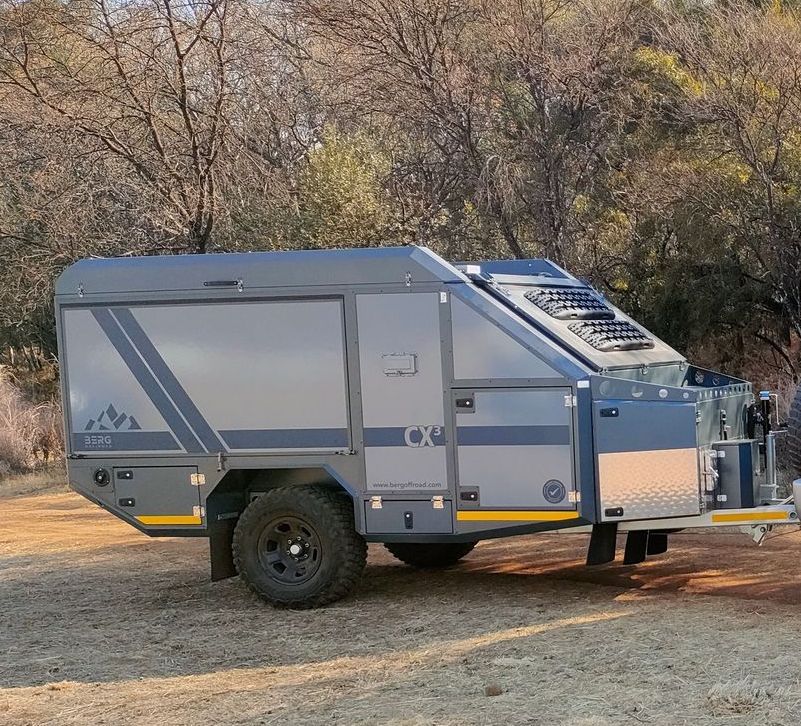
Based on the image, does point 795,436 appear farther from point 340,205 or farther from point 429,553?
point 340,205

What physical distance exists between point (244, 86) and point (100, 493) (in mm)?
12924

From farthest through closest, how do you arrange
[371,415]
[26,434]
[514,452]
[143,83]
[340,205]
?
[26,434] → [143,83] → [340,205] → [371,415] → [514,452]

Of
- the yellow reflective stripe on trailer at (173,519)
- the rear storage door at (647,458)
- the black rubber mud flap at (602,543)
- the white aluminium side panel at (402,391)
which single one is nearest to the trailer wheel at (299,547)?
the yellow reflective stripe on trailer at (173,519)

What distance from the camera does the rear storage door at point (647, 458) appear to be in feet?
24.3

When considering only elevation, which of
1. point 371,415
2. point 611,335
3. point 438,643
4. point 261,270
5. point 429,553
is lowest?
point 438,643

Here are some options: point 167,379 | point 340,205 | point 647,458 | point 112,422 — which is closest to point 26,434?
point 340,205

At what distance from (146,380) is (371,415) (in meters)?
1.76

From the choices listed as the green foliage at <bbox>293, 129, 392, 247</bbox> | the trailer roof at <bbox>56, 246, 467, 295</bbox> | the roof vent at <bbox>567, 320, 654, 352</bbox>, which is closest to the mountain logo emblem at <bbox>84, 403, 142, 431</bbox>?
the trailer roof at <bbox>56, 246, 467, 295</bbox>

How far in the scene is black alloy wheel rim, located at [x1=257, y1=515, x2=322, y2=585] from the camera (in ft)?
27.3

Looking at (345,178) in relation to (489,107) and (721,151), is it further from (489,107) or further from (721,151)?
(721,151)

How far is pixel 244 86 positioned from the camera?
20.2 m

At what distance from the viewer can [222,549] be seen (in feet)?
28.2

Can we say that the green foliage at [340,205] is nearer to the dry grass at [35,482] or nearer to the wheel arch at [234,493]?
the dry grass at [35,482]

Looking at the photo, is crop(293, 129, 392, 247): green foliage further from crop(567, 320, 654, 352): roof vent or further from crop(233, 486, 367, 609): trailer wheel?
crop(233, 486, 367, 609): trailer wheel
